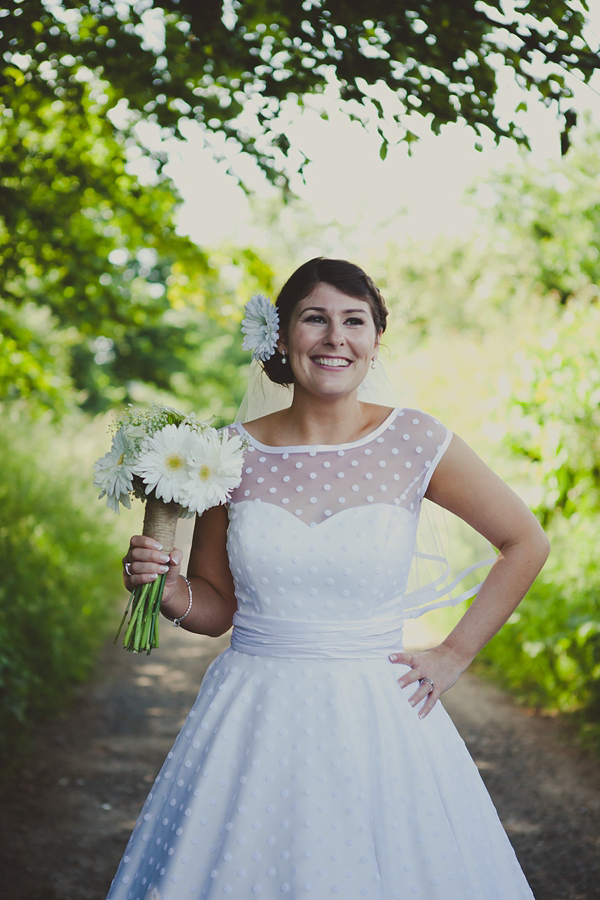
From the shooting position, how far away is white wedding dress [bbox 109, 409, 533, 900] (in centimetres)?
216

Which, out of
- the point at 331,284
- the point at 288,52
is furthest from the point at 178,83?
the point at 331,284

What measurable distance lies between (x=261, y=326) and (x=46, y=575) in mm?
5004

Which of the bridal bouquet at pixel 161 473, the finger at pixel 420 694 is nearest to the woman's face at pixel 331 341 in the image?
the bridal bouquet at pixel 161 473

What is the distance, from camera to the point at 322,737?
7.45 feet

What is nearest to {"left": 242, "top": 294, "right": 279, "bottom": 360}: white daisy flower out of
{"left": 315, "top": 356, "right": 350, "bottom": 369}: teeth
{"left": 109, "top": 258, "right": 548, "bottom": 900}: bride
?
{"left": 109, "top": 258, "right": 548, "bottom": 900}: bride

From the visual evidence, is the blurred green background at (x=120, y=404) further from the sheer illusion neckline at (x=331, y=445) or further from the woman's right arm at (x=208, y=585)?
the woman's right arm at (x=208, y=585)

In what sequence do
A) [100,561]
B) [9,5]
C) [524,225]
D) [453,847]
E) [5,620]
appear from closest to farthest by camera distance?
[453,847], [9,5], [5,620], [100,561], [524,225]

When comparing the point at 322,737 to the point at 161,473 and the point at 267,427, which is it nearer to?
the point at 161,473

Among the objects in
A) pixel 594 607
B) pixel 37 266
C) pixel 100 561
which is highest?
pixel 37 266

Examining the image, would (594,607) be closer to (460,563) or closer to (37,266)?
(460,563)

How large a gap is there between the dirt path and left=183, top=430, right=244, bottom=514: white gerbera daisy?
99.0 inches

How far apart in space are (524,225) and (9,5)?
13691 mm

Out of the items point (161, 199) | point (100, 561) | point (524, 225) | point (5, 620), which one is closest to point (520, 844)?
point (5, 620)

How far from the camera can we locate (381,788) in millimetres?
2240
